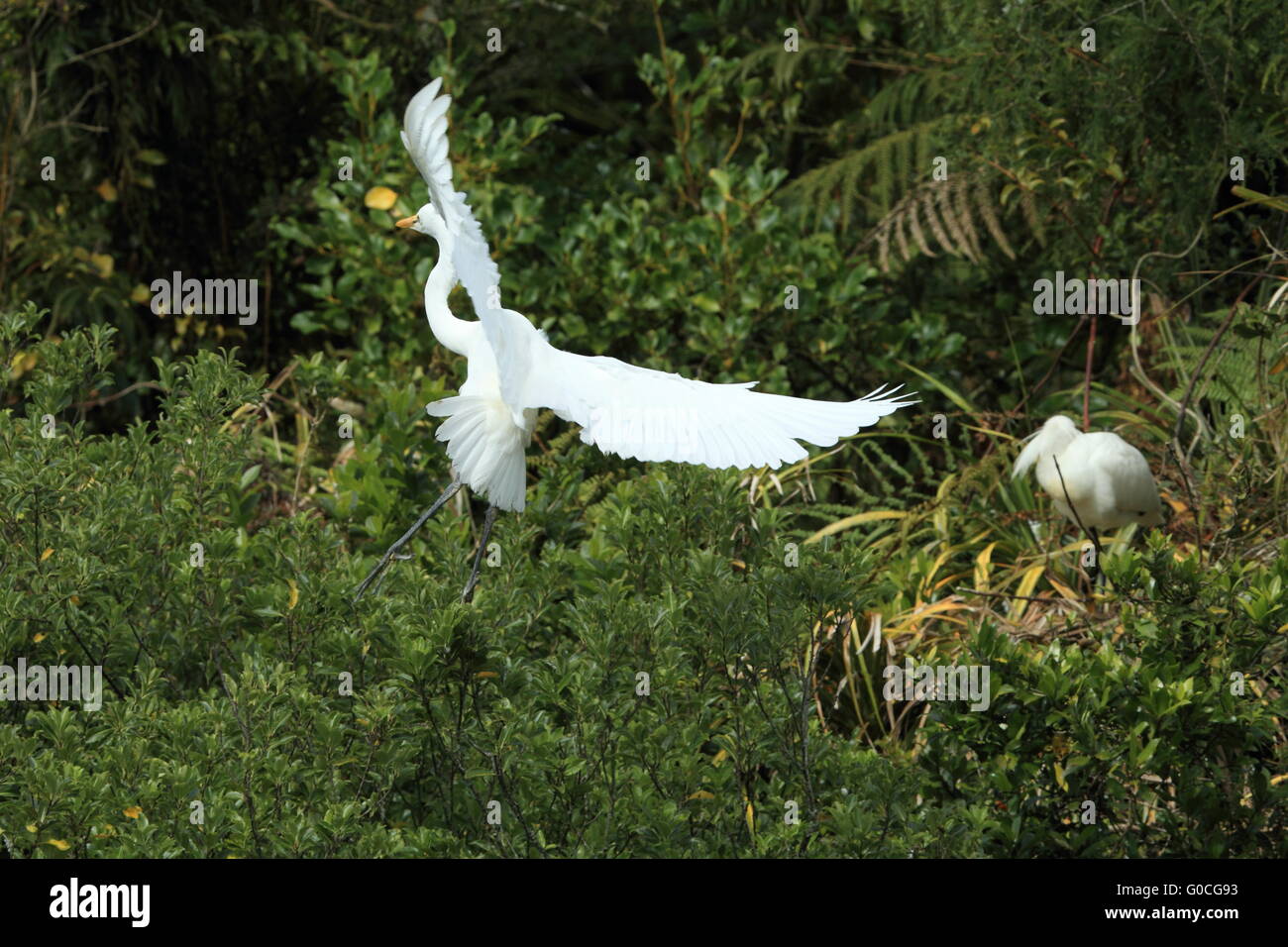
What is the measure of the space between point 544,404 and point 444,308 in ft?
1.72

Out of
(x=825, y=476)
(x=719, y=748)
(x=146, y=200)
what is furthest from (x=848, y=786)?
(x=146, y=200)

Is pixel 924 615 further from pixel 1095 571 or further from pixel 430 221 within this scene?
pixel 430 221

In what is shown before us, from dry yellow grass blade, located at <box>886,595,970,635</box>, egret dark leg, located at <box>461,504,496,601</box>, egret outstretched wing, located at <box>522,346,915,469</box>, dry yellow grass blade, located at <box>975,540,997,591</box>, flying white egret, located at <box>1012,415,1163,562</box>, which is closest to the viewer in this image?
egret outstretched wing, located at <box>522,346,915,469</box>

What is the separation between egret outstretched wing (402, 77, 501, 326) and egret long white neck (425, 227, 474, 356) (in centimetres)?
19

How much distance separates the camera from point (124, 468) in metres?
4.11

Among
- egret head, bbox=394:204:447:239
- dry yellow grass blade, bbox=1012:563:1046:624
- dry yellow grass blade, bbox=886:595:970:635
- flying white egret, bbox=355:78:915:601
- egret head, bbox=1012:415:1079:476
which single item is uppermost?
egret head, bbox=394:204:447:239

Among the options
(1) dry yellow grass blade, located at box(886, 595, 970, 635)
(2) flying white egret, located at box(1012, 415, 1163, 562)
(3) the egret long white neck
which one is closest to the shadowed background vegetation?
(1) dry yellow grass blade, located at box(886, 595, 970, 635)

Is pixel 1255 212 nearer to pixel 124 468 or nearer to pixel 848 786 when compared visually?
pixel 848 786

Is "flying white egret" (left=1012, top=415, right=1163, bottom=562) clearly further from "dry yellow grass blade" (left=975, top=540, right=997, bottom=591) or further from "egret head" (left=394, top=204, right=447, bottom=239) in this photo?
"egret head" (left=394, top=204, right=447, bottom=239)

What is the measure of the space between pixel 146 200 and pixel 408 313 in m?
1.93

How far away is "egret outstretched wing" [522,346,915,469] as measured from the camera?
304 centimetres

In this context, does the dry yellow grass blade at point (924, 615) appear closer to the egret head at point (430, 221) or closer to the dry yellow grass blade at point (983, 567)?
the dry yellow grass blade at point (983, 567)

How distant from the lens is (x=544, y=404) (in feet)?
11.1

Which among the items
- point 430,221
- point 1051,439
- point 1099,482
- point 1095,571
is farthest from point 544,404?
point 1095,571
